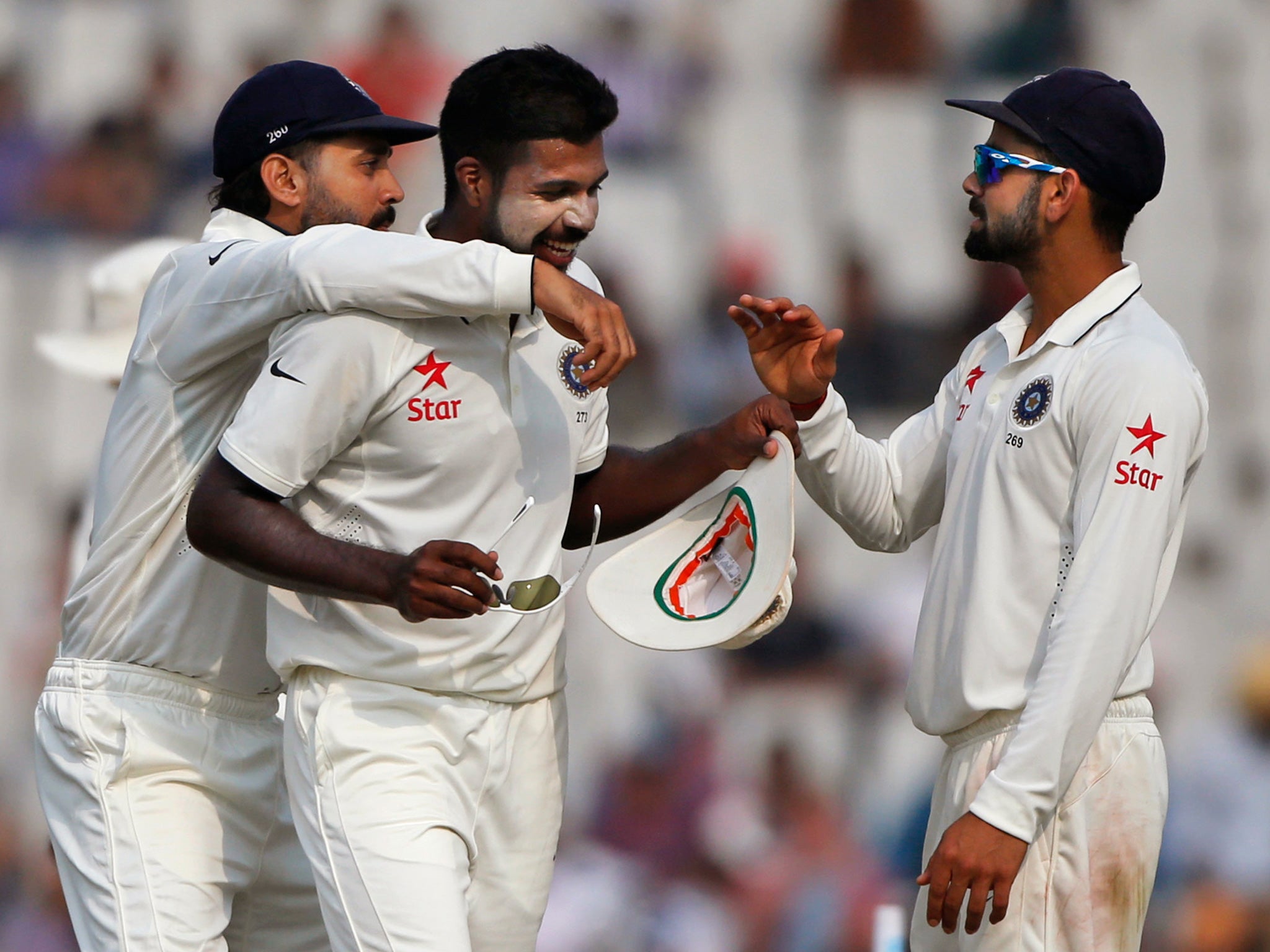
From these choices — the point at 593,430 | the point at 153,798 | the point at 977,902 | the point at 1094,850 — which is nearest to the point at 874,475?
the point at 593,430

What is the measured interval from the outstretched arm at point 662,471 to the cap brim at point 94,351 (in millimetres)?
1991

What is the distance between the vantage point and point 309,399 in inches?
104

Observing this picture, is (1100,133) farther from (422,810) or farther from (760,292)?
(760,292)

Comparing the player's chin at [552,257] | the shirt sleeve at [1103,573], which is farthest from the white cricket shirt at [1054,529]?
the player's chin at [552,257]

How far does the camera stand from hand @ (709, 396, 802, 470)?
3.08m

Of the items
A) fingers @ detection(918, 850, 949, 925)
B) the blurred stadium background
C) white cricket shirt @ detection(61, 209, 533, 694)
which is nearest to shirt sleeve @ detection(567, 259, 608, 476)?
white cricket shirt @ detection(61, 209, 533, 694)

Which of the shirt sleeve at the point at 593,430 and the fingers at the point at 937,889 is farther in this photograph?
the shirt sleeve at the point at 593,430

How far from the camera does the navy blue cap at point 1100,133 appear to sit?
2891 millimetres

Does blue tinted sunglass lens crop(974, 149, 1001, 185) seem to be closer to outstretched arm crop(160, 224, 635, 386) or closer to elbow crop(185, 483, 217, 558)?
outstretched arm crop(160, 224, 635, 386)

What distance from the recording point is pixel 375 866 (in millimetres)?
2645

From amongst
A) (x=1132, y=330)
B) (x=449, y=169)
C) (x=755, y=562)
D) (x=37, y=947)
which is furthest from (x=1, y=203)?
(x=1132, y=330)

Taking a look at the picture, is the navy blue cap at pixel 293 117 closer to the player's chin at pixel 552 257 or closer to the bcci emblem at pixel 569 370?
the player's chin at pixel 552 257

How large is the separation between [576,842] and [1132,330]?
3.50 meters

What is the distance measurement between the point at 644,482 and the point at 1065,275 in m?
0.86
